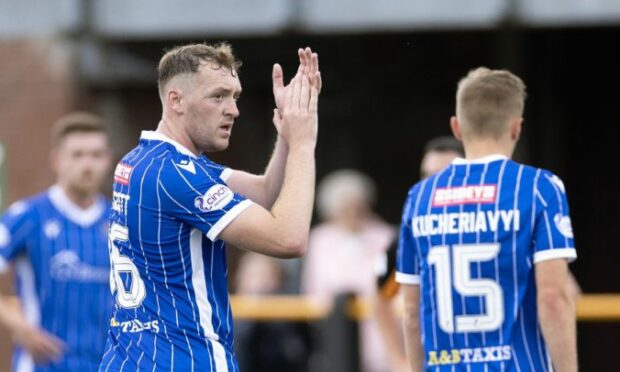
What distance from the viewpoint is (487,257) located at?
5.09m

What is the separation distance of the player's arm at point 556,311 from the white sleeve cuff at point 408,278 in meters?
0.57

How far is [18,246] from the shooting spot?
25.5ft

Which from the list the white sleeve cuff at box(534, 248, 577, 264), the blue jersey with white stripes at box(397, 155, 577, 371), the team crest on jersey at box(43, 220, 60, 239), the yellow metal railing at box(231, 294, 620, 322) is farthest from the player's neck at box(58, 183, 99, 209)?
the white sleeve cuff at box(534, 248, 577, 264)

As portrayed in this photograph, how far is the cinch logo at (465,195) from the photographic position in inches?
202

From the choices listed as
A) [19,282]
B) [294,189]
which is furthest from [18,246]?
[294,189]

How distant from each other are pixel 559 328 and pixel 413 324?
2.25ft

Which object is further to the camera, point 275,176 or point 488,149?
point 488,149

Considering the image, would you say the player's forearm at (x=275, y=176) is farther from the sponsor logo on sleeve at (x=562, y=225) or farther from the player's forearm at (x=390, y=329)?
the player's forearm at (x=390, y=329)

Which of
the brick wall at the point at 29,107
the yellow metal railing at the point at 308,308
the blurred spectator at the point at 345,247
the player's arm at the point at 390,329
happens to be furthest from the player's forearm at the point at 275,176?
the brick wall at the point at 29,107

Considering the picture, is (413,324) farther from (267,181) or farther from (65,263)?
(65,263)

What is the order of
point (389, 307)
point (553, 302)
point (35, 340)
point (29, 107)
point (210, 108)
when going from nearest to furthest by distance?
point (210, 108)
point (553, 302)
point (35, 340)
point (389, 307)
point (29, 107)

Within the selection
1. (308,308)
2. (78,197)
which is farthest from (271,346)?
(78,197)

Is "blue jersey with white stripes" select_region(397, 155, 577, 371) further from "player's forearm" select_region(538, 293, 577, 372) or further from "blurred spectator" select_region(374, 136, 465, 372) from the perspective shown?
"blurred spectator" select_region(374, 136, 465, 372)

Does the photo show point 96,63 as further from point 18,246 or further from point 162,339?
point 162,339
